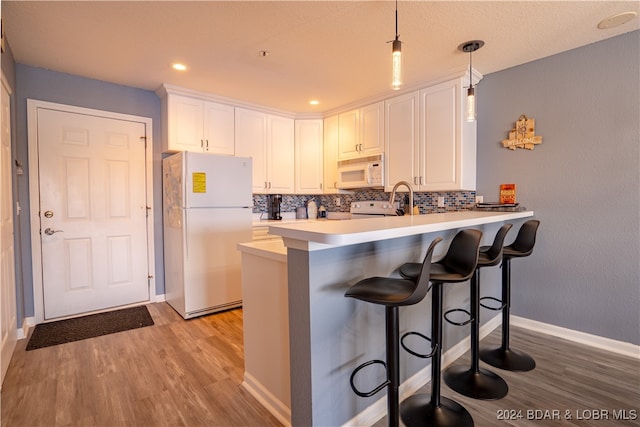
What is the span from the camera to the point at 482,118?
122 inches

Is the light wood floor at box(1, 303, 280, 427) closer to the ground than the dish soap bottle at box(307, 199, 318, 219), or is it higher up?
closer to the ground

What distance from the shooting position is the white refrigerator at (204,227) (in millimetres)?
3068

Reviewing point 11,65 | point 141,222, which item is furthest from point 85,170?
point 11,65

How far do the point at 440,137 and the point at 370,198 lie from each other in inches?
52.5

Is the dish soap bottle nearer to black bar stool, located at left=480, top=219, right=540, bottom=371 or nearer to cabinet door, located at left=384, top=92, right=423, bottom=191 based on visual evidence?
cabinet door, located at left=384, top=92, right=423, bottom=191

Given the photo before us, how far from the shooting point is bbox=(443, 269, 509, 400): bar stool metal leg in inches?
74.7

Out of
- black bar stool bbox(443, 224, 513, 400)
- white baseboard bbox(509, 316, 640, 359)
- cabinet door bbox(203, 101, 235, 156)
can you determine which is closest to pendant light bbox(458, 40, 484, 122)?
black bar stool bbox(443, 224, 513, 400)

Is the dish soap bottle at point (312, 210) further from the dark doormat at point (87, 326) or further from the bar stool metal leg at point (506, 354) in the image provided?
the bar stool metal leg at point (506, 354)

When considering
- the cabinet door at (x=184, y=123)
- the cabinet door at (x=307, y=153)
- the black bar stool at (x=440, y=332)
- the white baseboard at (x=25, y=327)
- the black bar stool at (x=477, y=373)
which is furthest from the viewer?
the cabinet door at (x=307, y=153)

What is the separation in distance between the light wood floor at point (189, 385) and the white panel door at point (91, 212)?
715 millimetres

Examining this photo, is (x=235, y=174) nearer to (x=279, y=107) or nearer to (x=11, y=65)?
(x=279, y=107)

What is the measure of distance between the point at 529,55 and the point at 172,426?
3733 mm

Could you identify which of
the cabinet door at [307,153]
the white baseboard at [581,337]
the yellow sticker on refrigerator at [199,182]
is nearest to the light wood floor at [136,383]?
the yellow sticker on refrigerator at [199,182]

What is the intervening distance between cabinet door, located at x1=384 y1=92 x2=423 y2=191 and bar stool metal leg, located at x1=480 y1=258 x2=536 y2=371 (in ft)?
4.27
